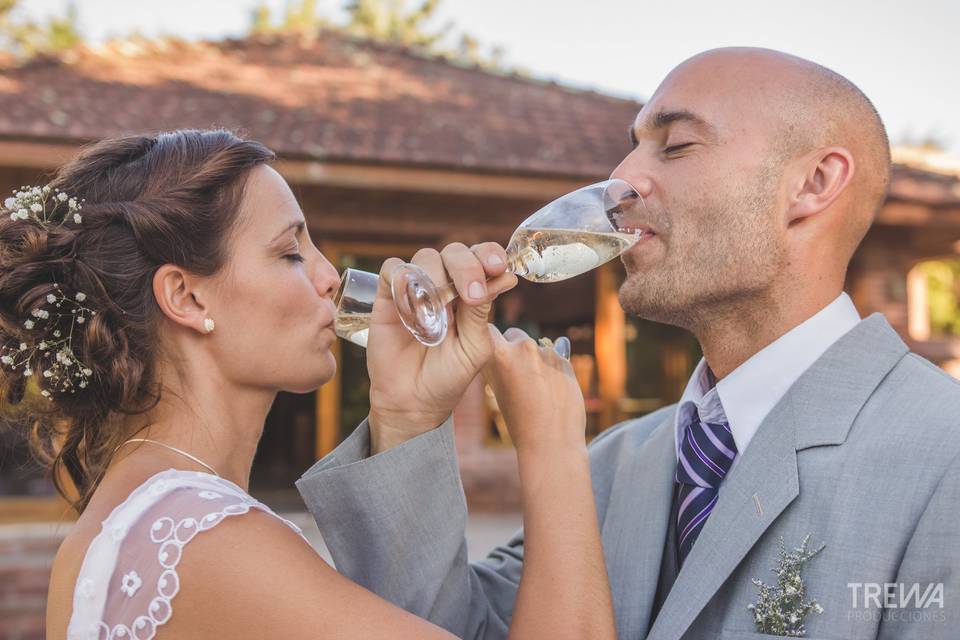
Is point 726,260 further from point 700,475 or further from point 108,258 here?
point 108,258

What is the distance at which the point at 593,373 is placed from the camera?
11203 mm

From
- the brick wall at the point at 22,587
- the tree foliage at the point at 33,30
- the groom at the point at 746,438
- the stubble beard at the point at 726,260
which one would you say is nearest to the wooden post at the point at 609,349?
the brick wall at the point at 22,587

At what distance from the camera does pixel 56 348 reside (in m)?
2.16

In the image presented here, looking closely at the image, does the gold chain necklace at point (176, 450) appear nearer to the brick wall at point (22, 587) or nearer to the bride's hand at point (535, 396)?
the bride's hand at point (535, 396)

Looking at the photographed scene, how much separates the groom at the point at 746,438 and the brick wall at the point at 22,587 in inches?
204

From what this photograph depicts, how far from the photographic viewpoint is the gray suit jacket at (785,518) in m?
1.62

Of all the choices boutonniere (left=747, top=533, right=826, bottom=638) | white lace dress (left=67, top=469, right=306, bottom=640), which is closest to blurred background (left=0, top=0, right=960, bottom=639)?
boutonniere (left=747, top=533, right=826, bottom=638)

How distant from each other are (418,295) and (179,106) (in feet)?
26.3

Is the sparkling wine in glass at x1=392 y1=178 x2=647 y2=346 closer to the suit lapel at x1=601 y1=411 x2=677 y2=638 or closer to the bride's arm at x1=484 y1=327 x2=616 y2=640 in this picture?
the bride's arm at x1=484 y1=327 x2=616 y2=640

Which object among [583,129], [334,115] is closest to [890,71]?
[583,129]

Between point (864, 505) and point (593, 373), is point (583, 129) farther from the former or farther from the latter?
point (864, 505)

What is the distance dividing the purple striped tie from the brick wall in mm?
5439

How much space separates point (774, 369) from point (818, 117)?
2.05 feet

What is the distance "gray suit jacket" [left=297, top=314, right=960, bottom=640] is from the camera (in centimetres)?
162
